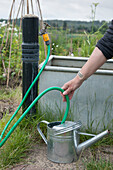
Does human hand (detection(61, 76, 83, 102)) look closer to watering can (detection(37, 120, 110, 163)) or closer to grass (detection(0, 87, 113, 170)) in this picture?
watering can (detection(37, 120, 110, 163))

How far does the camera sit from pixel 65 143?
1.66m

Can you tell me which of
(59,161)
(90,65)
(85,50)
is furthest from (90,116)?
(85,50)

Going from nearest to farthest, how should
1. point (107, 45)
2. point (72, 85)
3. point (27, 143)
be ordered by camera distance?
point (107, 45) < point (72, 85) < point (27, 143)

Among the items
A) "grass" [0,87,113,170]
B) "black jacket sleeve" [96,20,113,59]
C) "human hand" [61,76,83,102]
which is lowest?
"grass" [0,87,113,170]

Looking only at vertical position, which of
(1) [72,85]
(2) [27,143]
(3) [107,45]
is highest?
(3) [107,45]

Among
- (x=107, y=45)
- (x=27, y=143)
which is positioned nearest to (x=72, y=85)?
(x=107, y=45)

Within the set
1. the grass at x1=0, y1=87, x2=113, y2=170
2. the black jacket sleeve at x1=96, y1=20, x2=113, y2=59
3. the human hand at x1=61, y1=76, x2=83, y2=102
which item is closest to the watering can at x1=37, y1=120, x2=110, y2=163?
the grass at x1=0, y1=87, x2=113, y2=170

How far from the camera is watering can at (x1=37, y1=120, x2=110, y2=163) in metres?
1.64

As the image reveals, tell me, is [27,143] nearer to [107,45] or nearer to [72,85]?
[72,85]

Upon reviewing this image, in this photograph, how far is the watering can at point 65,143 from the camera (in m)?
1.64

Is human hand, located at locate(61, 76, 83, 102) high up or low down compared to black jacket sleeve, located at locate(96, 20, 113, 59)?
down

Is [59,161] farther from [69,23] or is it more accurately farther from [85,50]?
[69,23]

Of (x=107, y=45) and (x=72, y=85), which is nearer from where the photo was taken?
(x=107, y=45)

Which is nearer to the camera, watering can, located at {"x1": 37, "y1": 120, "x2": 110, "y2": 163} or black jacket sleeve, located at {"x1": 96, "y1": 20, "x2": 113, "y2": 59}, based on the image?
black jacket sleeve, located at {"x1": 96, "y1": 20, "x2": 113, "y2": 59}
